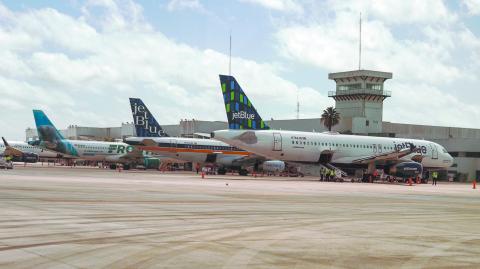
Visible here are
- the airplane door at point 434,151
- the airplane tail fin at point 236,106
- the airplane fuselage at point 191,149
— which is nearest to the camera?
the airplane tail fin at point 236,106

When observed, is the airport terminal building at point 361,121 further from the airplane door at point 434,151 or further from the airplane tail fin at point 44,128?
the airplane tail fin at point 44,128

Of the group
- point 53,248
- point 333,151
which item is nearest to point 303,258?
point 53,248

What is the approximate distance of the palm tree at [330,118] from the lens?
98.4 m

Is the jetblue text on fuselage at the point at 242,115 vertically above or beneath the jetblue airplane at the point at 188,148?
above

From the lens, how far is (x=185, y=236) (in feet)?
40.9

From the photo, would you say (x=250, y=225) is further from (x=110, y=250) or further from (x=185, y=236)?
(x=110, y=250)

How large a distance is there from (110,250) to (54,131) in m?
73.4

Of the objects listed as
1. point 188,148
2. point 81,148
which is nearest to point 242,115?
point 188,148

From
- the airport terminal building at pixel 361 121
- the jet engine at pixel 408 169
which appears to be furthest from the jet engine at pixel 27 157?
the jet engine at pixel 408 169

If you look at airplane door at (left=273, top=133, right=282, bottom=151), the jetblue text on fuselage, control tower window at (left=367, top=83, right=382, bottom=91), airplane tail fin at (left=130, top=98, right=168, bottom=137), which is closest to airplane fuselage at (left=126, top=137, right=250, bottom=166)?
airplane tail fin at (left=130, top=98, right=168, bottom=137)

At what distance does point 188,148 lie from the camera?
6888 cm

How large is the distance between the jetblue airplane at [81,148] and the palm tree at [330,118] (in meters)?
30.7

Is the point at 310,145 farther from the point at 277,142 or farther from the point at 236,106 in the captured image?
the point at 236,106

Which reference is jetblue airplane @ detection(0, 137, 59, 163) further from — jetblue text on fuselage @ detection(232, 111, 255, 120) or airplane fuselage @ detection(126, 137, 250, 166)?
jetblue text on fuselage @ detection(232, 111, 255, 120)
